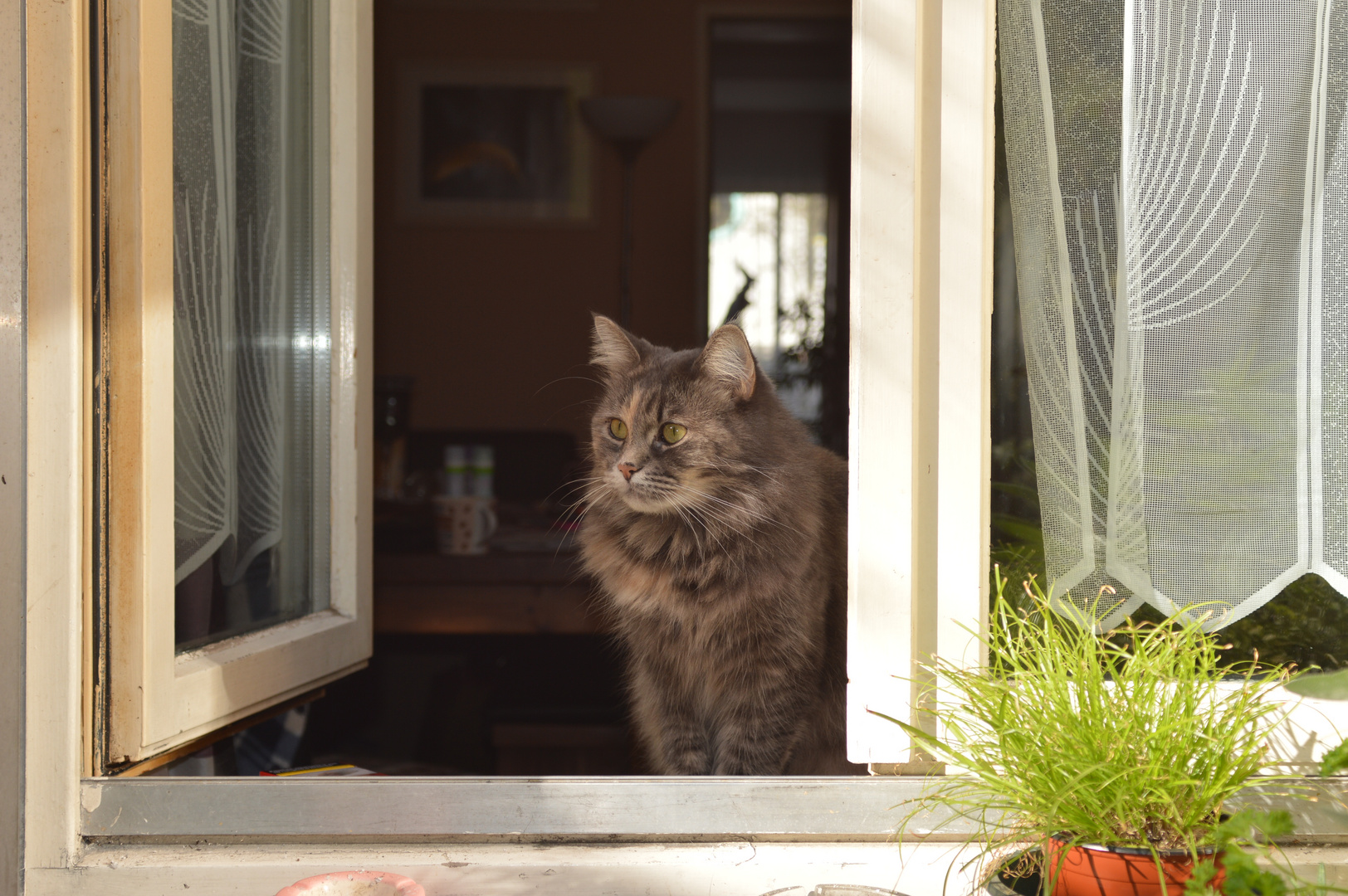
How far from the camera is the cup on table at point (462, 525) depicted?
2846 mm

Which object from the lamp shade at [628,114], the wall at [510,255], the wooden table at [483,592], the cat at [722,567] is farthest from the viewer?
the wall at [510,255]

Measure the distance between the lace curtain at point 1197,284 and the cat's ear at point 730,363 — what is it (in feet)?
1.56

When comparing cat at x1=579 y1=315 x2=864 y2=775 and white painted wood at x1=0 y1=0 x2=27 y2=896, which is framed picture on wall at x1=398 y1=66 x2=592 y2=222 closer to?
cat at x1=579 y1=315 x2=864 y2=775

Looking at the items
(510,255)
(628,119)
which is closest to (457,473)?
(510,255)

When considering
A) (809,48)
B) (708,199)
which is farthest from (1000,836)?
(809,48)

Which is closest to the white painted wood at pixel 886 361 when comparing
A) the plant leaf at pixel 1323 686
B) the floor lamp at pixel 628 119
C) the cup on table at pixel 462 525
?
the plant leaf at pixel 1323 686

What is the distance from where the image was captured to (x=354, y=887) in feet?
2.66

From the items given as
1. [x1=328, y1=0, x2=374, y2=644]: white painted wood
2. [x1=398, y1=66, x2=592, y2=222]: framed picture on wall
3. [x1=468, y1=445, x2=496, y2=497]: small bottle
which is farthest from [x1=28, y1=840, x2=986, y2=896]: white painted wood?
[x1=398, y1=66, x2=592, y2=222]: framed picture on wall

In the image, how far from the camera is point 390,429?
3617 millimetres

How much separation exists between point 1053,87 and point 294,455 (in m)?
1.23

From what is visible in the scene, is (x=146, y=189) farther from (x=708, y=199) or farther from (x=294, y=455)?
(x=708, y=199)

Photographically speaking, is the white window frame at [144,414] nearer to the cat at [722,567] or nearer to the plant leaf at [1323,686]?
the cat at [722,567]

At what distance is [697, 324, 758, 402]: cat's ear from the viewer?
1.37 m

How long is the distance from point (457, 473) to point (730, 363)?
2.39 metres
